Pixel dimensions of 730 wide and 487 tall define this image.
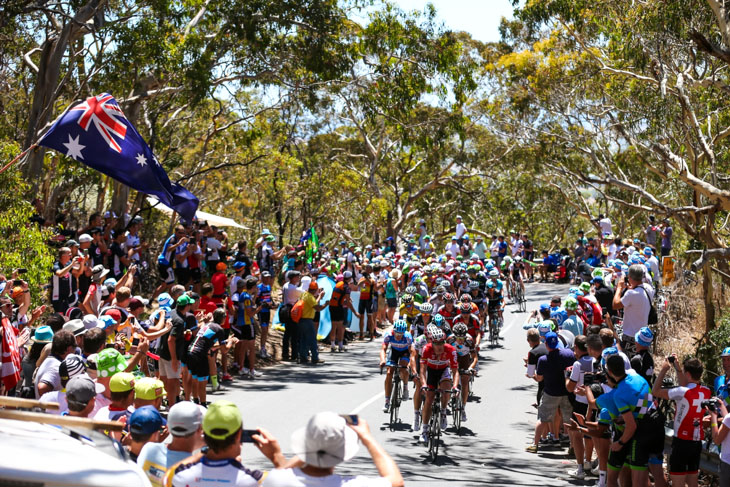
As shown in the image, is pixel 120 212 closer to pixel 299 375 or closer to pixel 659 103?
pixel 299 375

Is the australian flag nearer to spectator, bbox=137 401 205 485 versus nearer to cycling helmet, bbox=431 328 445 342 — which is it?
cycling helmet, bbox=431 328 445 342

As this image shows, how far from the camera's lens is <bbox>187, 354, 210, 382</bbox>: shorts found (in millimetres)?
12633

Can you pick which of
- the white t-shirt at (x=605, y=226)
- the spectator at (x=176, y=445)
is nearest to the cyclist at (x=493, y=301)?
the white t-shirt at (x=605, y=226)

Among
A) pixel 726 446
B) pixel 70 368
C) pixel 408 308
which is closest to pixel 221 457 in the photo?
pixel 70 368

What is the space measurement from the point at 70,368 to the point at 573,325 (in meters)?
8.85

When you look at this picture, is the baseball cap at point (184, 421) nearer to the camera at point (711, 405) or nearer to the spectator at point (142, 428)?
the spectator at point (142, 428)

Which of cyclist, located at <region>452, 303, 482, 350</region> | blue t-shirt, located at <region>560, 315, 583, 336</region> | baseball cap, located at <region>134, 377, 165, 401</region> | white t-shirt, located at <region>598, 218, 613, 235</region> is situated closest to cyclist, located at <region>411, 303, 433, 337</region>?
cyclist, located at <region>452, 303, 482, 350</region>

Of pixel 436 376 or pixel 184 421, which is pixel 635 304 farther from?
pixel 184 421

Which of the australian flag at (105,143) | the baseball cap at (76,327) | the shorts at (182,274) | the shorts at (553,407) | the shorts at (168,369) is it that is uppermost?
the australian flag at (105,143)

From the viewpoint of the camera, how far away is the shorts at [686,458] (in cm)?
882

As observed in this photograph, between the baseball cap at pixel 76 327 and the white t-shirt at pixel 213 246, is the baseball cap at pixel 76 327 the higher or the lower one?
the lower one

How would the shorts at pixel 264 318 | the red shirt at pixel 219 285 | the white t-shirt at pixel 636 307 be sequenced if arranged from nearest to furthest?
the white t-shirt at pixel 636 307 < the red shirt at pixel 219 285 < the shorts at pixel 264 318

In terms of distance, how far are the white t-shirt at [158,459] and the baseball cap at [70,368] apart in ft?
10.8

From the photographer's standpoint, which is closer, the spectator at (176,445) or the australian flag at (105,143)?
the spectator at (176,445)
